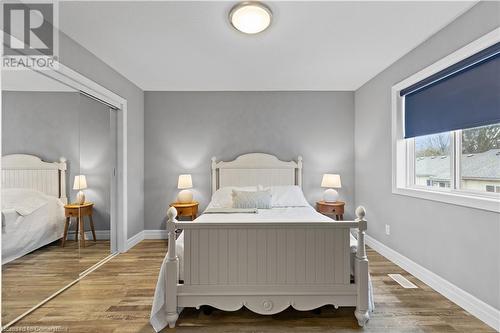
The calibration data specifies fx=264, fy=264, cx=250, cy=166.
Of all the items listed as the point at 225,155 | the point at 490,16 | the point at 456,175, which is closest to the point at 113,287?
the point at 225,155

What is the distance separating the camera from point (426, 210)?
268 cm

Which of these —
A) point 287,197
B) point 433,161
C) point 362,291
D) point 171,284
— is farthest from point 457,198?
point 171,284

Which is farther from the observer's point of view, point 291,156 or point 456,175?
point 291,156

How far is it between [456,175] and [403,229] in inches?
34.8

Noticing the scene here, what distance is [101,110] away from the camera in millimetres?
4129

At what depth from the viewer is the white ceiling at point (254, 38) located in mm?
2133

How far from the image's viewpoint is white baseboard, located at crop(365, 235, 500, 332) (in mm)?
1953

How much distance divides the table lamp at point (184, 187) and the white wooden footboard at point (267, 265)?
201cm

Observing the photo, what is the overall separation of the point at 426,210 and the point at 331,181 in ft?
4.76

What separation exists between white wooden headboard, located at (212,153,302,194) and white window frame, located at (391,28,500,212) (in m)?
1.43

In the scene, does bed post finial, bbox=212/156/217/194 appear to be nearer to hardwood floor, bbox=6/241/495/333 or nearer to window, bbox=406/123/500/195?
hardwood floor, bbox=6/241/495/333

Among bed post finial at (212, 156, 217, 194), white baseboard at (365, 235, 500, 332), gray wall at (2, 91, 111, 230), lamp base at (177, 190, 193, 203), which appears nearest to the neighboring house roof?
white baseboard at (365, 235, 500, 332)

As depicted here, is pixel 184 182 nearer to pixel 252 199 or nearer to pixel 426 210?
pixel 252 199

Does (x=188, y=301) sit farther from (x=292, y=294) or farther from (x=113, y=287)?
(x=113, y=287)
